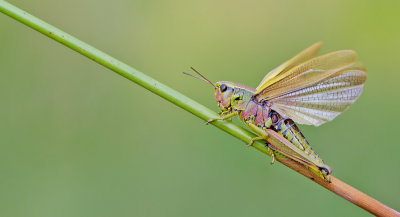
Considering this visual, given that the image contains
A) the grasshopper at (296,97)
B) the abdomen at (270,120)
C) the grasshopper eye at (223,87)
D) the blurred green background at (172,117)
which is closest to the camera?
the grasshopper at (296,97)

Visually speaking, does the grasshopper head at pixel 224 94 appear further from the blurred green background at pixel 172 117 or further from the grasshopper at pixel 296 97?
the blurred green background at pixel 172 117

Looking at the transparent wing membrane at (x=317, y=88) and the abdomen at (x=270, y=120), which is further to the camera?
the abdomen at (x=270, y=120)

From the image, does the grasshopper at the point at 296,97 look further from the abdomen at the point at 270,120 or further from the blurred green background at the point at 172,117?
the blurred green background at the point at 172,117

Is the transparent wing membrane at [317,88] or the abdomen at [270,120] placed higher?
the transparent wing membrane at [317,88]

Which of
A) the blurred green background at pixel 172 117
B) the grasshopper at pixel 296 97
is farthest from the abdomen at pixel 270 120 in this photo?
the blurred green background at pixel 172 117

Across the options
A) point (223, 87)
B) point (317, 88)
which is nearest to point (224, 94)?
point (223, 87)

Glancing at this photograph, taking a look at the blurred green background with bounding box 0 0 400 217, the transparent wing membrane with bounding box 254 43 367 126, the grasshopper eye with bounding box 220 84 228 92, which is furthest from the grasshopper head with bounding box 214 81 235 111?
the blurred green background with bounding box 0 0 400 217

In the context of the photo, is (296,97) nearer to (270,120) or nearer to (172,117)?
(270,120)

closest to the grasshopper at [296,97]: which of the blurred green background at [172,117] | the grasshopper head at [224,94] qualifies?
the grasshopper head at [224,94]

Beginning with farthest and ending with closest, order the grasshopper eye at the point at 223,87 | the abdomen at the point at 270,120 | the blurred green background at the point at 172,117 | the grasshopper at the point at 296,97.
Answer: the blurred green background at the point at 172,117
the grasshopper eye at the point at 223,87
the abdomen at the point at 270,120
the grasshopper at the point at 296,97
